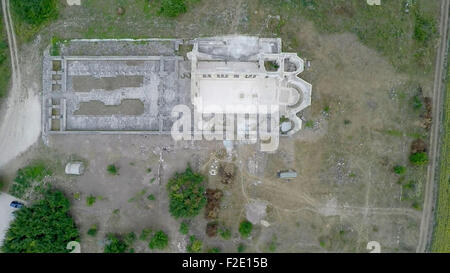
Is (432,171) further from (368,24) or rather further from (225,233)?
(225,233)

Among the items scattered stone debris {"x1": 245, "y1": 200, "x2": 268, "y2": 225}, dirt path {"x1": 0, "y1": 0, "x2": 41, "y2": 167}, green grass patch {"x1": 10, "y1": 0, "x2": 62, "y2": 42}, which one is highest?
green grass patch {"x1": 10, "y1": 0, "x2": 62, "y2": 42}

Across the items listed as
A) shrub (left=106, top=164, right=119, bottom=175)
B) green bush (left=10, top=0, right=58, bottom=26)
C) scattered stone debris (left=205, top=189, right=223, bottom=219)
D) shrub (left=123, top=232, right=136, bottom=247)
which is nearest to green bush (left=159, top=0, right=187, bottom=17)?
green bush (left=10, top=0, right=58, bottom=26)

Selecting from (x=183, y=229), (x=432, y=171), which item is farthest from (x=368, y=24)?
(x=183, y=229)

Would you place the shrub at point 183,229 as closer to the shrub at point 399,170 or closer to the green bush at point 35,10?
the shrub at point 399,170

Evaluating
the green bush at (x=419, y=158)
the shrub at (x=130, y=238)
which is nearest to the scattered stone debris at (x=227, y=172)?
the shrub at (x=130, y=238)

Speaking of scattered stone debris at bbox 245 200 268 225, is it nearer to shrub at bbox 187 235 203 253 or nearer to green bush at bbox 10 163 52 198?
shrub at bbox 187 235 203 253
